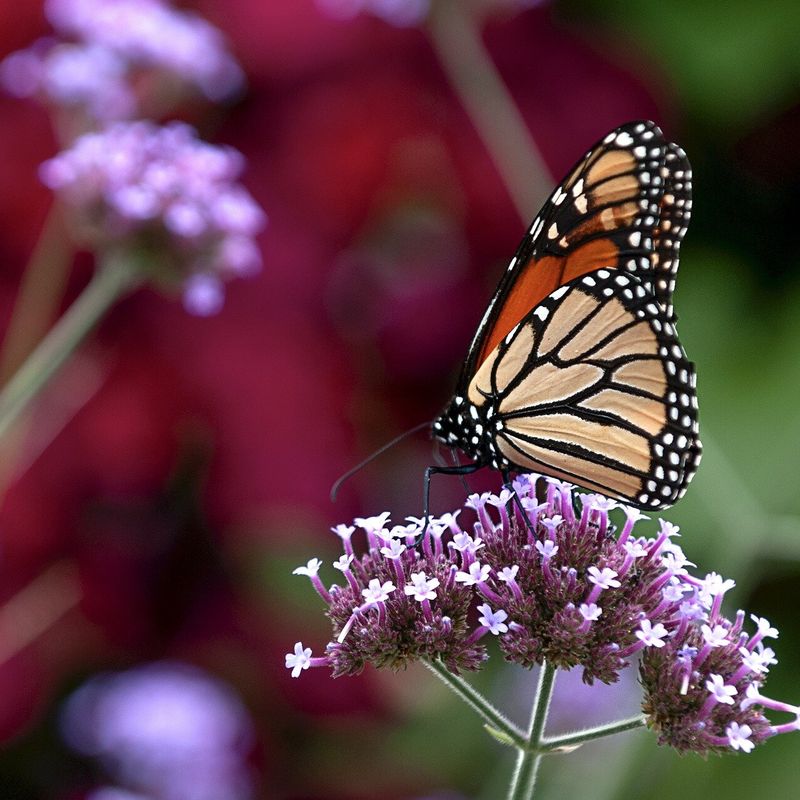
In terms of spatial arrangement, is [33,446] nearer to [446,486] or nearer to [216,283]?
[216,283]

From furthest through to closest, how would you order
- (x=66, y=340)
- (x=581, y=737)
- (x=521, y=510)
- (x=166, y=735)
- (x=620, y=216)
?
1. (x=166, y=735)
2. (x=66, y=340)
3. (x=620, y=216)
4. (x=521, y=510)
5. (x=581, y=737)

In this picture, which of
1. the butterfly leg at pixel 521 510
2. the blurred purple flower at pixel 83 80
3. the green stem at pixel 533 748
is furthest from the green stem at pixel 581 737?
the blurred purple flower at pixel 83 80

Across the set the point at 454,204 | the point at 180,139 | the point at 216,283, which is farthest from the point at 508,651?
the point at 454,204

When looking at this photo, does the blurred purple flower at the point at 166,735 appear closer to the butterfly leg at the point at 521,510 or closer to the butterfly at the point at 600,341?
the butterfly at the point at 600,341

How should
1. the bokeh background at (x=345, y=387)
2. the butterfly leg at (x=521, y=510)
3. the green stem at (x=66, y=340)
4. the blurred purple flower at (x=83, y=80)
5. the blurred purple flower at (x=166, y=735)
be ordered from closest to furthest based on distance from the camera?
the butterfly leg at (x=521, y=510) → the green stem at (x=66, y=340) → the blurred purple flower at (x=83, y=80) → the blurred purple flower at (x=166, y=735) → the bokeh background at (x=345, y=387)

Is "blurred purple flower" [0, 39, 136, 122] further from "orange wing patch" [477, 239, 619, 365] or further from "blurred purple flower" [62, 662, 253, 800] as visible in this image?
"blurred purple flower" [62, 662, 253, 800]

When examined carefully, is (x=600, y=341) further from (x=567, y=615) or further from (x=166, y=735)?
(x=166, y=735)

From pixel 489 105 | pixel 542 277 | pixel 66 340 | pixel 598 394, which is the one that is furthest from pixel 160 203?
pixel 489 105
